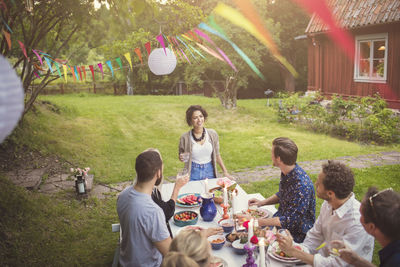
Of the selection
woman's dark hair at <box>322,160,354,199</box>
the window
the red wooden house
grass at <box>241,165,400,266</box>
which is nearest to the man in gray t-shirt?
woman's dark hair at <box>322,160,354,199</box>

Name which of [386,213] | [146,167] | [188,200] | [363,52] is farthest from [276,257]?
[363,52]

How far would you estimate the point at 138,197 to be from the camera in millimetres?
2156

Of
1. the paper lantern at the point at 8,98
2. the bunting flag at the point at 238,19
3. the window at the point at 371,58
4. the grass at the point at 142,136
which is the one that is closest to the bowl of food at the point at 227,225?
the paper lantern at the point at 8,98

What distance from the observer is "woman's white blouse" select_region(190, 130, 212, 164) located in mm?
3957

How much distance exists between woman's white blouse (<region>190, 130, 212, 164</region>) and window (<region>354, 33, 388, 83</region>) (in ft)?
24.4

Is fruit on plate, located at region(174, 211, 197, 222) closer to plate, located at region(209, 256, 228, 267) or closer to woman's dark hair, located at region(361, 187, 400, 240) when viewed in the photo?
plate, located at region(209, 256, 228, 267)

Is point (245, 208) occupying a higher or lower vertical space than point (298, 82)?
lower

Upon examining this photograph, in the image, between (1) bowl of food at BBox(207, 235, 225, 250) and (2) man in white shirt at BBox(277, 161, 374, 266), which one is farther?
(1) bowl of food at BBox(207, 235, 225, 250)

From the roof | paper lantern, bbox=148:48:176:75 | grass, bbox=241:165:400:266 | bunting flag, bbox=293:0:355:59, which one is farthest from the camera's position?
bunting flag, bbox=293:0:355:59

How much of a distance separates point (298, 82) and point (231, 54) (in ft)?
32.5

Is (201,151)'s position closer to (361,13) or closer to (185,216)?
(185,216)

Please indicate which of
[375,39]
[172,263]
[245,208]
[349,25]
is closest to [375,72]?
[375,39]

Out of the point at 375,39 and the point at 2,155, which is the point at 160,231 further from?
the point at 375,39

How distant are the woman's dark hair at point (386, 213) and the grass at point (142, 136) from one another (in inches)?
191
